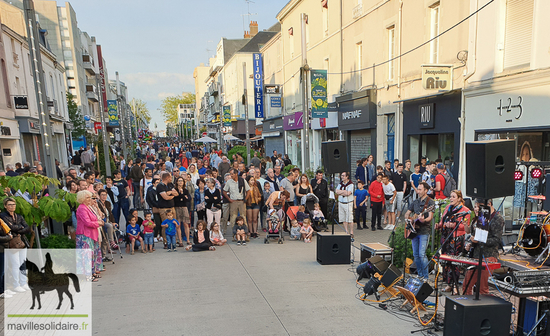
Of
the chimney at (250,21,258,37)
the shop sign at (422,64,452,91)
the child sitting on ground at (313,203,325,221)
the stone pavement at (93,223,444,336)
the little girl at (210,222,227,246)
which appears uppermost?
the chimney at (250,21,258,37)

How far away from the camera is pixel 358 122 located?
17.4 meters

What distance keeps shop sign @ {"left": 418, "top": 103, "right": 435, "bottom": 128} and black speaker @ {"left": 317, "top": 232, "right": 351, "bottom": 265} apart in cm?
716

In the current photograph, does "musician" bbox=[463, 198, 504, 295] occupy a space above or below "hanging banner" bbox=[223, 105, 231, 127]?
below

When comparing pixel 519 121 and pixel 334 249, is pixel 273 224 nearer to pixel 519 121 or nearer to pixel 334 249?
pixel 334 249

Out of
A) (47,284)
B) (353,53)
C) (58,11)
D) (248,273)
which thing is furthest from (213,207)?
(58,11)

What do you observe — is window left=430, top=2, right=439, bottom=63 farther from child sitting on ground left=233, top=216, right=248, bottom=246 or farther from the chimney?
the chimney

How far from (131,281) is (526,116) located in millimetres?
10493

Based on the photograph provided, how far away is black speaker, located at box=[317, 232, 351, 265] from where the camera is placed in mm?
7648

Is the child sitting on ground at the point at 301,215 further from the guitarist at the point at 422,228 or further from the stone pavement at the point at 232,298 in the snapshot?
the guitarist at the point at 422,228

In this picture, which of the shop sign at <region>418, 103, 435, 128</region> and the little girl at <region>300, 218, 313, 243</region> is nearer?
the little girl at <region>300, 218, 313, 243</region>

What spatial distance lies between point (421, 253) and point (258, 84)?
2694cm

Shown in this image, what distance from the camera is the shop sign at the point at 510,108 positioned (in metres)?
9.41

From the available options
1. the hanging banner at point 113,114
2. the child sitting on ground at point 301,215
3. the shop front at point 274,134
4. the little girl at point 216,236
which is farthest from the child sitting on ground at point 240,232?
the shop front at point 274,134

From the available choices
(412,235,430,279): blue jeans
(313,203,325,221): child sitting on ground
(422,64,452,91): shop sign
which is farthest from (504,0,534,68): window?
(313,203,325,221): child sitting on ground
